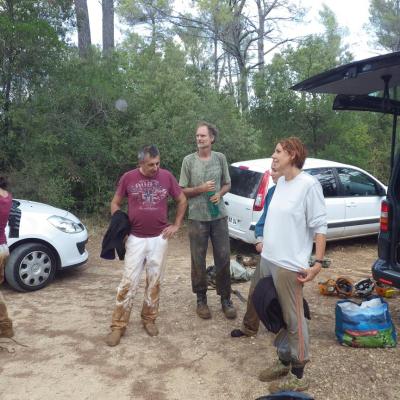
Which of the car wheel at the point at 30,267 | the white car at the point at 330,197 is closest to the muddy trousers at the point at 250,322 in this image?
the white car at the point at 330,197

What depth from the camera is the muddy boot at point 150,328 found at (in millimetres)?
4195

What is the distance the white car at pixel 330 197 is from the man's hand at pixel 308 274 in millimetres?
3486

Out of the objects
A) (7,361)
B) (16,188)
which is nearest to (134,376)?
(7,361)

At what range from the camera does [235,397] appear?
319 cm

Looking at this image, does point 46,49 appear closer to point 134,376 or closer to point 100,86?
point 100,86

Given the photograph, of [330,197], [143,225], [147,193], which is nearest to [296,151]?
[147,193]

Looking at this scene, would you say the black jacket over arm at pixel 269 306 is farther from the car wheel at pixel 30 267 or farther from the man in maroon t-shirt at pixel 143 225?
the car wheel at pixel 30 267

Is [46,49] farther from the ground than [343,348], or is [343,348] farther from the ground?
[46,49]

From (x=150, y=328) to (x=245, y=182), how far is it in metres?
3.24

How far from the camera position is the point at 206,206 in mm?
4402

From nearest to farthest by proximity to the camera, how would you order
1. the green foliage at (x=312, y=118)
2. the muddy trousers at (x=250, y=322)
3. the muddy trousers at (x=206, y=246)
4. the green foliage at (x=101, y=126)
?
the muddy trousers at (x=250, y=322) → the muddy trousers at (x=206, y=246) → the green foliage at (x=101, y=126) → the green foliage at (x=312, y=118)

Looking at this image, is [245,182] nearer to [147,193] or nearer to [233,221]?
[233,221]

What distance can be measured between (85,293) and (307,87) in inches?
135

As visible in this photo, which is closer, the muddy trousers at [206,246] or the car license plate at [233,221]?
the muddy trousers at [206,246]
